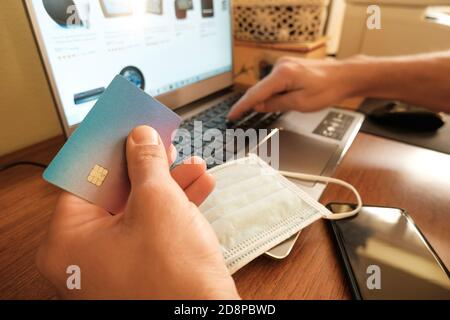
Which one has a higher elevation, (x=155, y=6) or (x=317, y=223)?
(x=155, y=6)

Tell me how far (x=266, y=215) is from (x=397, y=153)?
327 millimetres

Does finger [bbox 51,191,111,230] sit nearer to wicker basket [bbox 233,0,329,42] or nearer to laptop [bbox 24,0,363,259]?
laptop [bbox 24,0,363,259]

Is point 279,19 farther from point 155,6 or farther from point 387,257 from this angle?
point 387,257

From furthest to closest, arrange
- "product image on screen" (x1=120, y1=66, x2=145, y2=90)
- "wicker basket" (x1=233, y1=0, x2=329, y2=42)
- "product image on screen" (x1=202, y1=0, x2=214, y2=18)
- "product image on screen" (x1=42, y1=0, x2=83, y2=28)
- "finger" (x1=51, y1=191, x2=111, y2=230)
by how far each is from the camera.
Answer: "wicker basket" (x1=233, y1=0, x2=329, y2=42), "product image on screen" (x1=202, y1=0, x2=214, y2=18), "product image on screen" (x1=120, y1=66, x2=145, y2=90), "product image on screen" (x1=42, y1=0, x2=83, y2=28), "finger" (x1=51, y1=191, x2=111, y2=230)

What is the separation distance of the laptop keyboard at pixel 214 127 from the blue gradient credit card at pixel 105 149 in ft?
0.40

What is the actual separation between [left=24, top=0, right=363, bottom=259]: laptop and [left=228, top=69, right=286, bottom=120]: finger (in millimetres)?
24

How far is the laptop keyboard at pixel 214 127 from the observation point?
0.45 m

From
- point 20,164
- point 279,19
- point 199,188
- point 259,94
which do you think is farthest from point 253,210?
point 279,19

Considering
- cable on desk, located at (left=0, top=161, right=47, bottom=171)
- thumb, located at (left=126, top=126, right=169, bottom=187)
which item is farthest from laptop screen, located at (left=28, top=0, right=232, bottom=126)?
thumb, located at (left=126, top=126, right=169, bottom=187)

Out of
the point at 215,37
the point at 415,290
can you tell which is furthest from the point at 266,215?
the point at 215,37

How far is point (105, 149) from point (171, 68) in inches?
13.4

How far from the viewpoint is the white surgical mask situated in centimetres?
30

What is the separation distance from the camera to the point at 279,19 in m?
0.80
